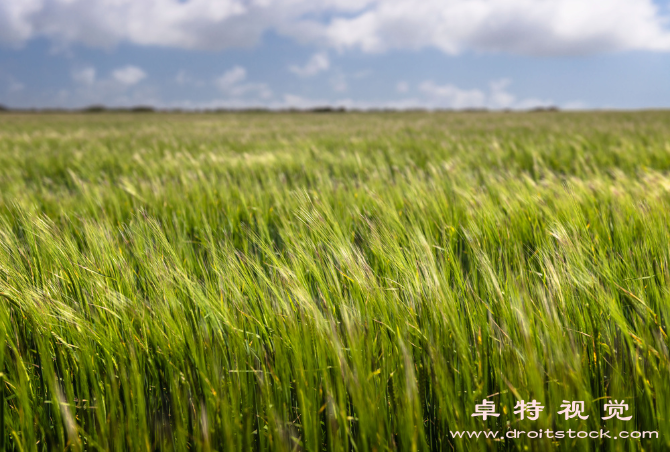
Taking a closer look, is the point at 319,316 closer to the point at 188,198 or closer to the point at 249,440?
the point at 249,440

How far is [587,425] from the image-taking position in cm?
72

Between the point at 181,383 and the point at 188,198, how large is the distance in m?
1.91

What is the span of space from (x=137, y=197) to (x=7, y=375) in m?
1.84

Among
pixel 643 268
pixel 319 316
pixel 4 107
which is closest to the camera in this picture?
pixel 319 316

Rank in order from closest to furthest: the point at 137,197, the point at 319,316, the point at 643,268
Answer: the point at 319,316 < the point at 643,268 < the point at 137,197

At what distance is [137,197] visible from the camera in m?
2.57

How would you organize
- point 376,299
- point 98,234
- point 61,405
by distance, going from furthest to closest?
point 98,234
point 376,299
point 61,405

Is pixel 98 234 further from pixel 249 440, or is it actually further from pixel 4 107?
pixel 4 107

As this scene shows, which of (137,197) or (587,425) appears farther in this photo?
(137,197)

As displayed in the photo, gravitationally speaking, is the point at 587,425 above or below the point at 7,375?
below

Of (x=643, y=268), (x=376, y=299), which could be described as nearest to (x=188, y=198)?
(x=376, y=299)

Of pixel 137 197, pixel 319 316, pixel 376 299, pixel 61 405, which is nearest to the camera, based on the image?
pixel 61 405

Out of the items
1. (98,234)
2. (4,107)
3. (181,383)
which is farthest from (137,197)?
(4,107)

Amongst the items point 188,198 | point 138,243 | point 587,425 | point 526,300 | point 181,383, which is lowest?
point 587,425
